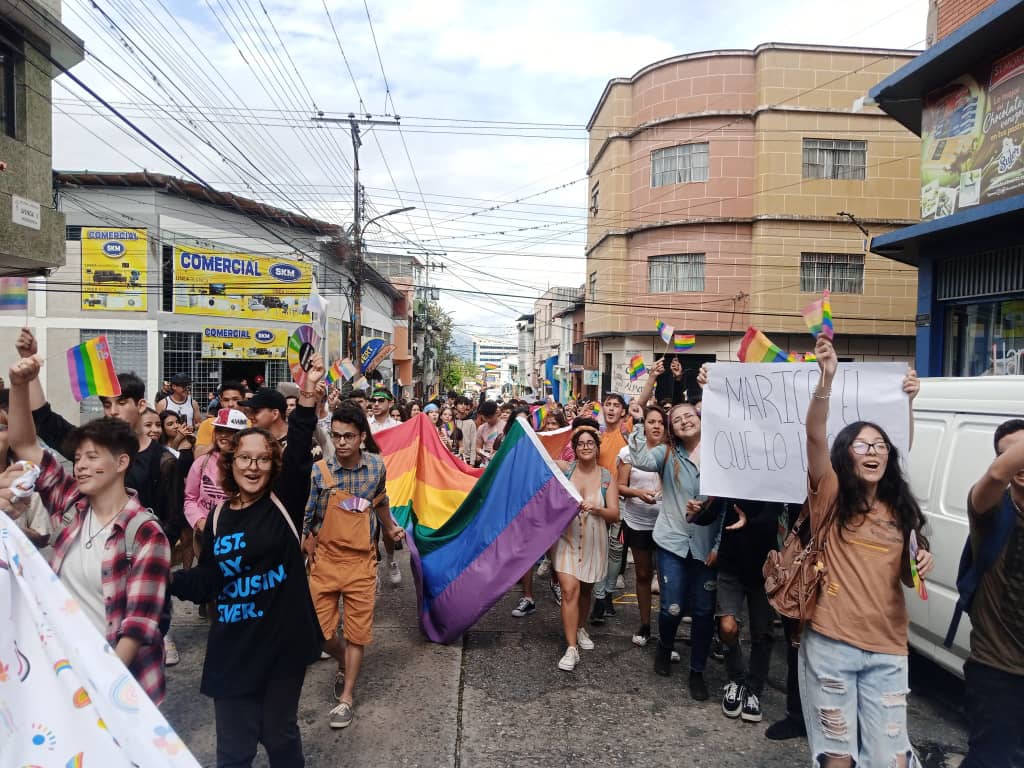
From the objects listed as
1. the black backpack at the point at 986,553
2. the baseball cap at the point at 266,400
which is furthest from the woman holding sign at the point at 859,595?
the baseball cap at the point at 266,400

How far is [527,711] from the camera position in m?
4.29

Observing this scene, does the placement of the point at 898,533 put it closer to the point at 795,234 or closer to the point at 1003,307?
the point at 1003,307

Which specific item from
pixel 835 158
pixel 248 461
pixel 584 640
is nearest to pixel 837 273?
pixel 835 158

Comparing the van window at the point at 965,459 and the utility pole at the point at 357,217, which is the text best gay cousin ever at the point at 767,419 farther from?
the utility pole at the point at 357,217

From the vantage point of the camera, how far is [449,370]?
8562cm

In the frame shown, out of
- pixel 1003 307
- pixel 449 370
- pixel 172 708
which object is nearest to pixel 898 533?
pixel 172 708

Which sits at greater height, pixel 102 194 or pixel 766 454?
pixel 102 194

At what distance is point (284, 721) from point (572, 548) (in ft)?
8.32

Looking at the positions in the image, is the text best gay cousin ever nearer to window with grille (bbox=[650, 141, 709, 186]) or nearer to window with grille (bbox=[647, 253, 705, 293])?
window with grille (bbox=[647, 253, 705, 293])

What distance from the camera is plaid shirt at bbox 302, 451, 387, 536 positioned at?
438 cm

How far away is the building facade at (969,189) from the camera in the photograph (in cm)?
941

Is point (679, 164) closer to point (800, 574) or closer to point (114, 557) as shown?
point (800, 574)

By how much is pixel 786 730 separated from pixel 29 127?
12718 mm

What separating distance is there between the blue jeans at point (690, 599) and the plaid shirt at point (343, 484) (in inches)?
77.0
